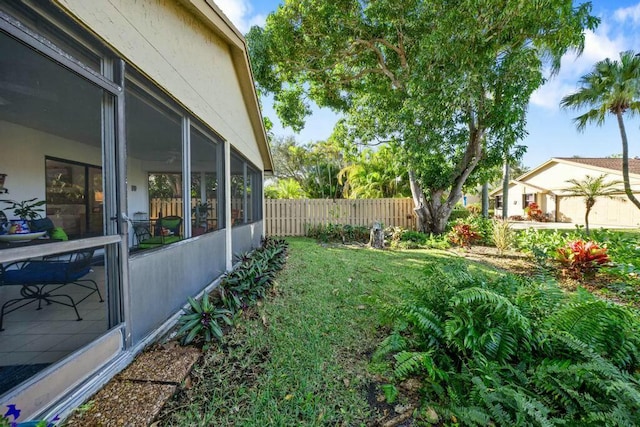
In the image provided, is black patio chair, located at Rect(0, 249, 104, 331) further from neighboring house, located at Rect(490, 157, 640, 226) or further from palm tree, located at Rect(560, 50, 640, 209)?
neighboring house, located at Rect(490, 157, 640, 226)

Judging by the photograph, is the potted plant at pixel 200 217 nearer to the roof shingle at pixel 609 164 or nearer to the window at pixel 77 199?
the window at pixel 77 199

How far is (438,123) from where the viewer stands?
7258mm

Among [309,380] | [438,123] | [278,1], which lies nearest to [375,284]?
[309,380]

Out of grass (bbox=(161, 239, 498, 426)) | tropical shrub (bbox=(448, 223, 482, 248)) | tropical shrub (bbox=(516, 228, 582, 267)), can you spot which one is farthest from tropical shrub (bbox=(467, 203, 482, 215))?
grass (bbox=(161, 239, 498, 426))

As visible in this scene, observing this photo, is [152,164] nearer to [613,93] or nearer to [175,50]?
[175,50]

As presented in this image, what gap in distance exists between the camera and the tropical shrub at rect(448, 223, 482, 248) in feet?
25.0

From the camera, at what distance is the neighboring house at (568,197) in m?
15.4

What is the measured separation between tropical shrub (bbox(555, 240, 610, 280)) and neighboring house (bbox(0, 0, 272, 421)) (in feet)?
20.0

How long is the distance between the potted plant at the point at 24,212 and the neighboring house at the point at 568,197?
18.9 metres

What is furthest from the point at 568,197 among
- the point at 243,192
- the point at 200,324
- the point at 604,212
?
the point at 200,324

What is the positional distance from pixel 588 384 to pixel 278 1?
10.9 m

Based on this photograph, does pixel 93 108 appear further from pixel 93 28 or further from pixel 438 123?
pixel 438 123

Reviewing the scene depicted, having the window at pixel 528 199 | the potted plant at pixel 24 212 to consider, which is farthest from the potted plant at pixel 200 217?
the window at pixel 528 199

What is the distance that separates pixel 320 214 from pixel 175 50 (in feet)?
26.4
